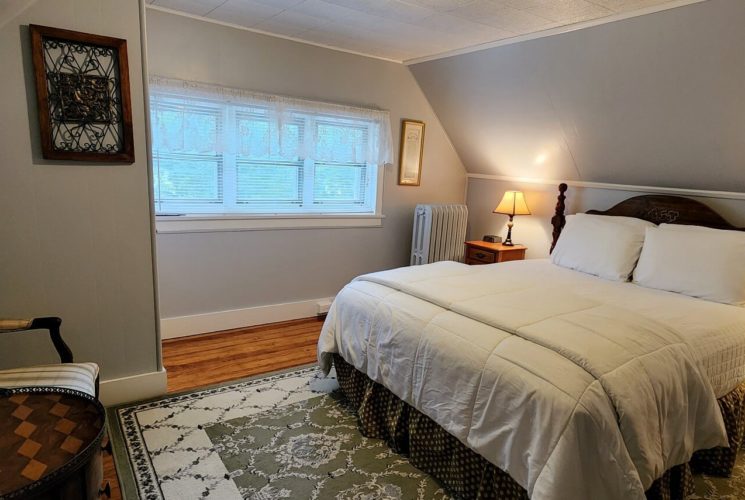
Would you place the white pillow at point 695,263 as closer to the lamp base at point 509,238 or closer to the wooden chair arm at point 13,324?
the lamp base at point 509,238

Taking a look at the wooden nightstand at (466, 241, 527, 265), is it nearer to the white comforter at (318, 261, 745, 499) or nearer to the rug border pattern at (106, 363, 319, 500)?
the white comforter at (318, 261, 745, 499)

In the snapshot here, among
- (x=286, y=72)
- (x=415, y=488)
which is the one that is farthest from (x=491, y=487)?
(x=286, y=72)

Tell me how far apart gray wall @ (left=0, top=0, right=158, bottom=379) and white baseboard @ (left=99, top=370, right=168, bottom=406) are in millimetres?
50

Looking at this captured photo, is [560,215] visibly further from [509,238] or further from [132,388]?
[132,388]

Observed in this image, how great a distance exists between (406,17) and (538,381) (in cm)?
235

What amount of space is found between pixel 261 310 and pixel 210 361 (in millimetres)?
776

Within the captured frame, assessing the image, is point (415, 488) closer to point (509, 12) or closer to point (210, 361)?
point (210, 361)

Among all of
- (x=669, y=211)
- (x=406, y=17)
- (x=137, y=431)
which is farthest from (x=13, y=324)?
(x=669, y=211)

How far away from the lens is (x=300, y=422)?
2.39 meters

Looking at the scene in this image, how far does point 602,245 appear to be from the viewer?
10.4ft

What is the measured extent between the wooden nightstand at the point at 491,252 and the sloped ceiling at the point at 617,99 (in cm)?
71

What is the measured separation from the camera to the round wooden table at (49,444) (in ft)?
3.71

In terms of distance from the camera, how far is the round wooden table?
113 cm

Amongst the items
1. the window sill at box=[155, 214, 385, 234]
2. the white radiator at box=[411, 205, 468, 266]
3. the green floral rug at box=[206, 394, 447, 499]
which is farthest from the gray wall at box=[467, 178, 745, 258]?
the green floral rug at box=[206, 394, 447, 499]
